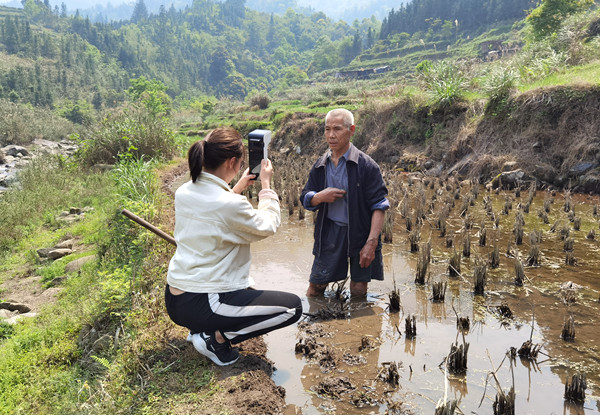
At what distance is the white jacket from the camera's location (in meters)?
2.99

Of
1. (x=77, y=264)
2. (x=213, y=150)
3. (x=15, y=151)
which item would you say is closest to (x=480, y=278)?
(x=213, y=150)

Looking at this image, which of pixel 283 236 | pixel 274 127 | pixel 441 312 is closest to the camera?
pixel 441 312

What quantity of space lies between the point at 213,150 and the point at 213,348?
4.47 ft

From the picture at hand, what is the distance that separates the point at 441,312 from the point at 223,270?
7.98 ft

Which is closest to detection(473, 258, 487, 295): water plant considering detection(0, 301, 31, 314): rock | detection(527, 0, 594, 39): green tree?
detection(0, 301, 31, 314): rock

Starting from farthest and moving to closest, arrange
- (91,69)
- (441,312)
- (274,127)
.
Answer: (91,69)
(274,127)
(441,312)

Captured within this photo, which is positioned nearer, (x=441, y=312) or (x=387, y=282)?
(x=441, y=312)

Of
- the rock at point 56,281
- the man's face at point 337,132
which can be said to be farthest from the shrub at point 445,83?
the rock at point 56,281

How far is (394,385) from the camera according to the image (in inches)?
129

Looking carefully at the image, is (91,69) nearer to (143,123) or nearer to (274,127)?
(274,127)

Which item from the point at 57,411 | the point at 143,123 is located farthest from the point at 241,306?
the point at 143,123

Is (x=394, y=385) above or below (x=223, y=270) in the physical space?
below

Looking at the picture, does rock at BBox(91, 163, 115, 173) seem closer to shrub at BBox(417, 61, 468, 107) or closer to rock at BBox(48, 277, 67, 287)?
rock at BBox(48, 277, 67, 287)

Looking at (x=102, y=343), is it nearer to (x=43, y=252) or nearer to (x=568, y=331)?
(x=568, y=331)
